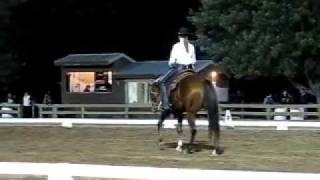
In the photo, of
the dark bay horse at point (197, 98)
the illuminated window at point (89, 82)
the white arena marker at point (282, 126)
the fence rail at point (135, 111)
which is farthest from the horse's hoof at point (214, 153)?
the illuminated window at point (89, 82)

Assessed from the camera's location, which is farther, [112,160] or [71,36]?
[71,36]

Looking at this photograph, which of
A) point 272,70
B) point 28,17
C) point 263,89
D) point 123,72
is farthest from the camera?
point 28,17

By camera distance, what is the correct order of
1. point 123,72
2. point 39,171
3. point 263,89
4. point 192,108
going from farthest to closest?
point 263,89 < point 123,72 < point 192,108 < point 39,171

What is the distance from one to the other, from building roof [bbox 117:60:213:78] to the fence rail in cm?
385

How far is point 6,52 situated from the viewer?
48.0m

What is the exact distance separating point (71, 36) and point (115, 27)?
3.13 metres

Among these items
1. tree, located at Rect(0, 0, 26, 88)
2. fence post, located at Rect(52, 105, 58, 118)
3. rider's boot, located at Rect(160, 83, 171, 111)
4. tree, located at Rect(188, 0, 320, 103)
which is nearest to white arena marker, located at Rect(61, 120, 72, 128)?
fence post, located at Rect(52, 105, 58, 118)

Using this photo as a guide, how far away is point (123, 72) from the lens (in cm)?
4153

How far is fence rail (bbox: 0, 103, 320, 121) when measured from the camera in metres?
31.4

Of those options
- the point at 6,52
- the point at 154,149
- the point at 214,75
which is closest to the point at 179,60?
the point at 154,149

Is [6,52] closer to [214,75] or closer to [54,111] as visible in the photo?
[54,111]

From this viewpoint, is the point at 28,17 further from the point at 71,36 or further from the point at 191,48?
the point at 191,48

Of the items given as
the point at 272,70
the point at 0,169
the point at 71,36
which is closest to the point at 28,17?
the point at 71,36

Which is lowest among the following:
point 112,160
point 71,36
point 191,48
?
point 112,160
